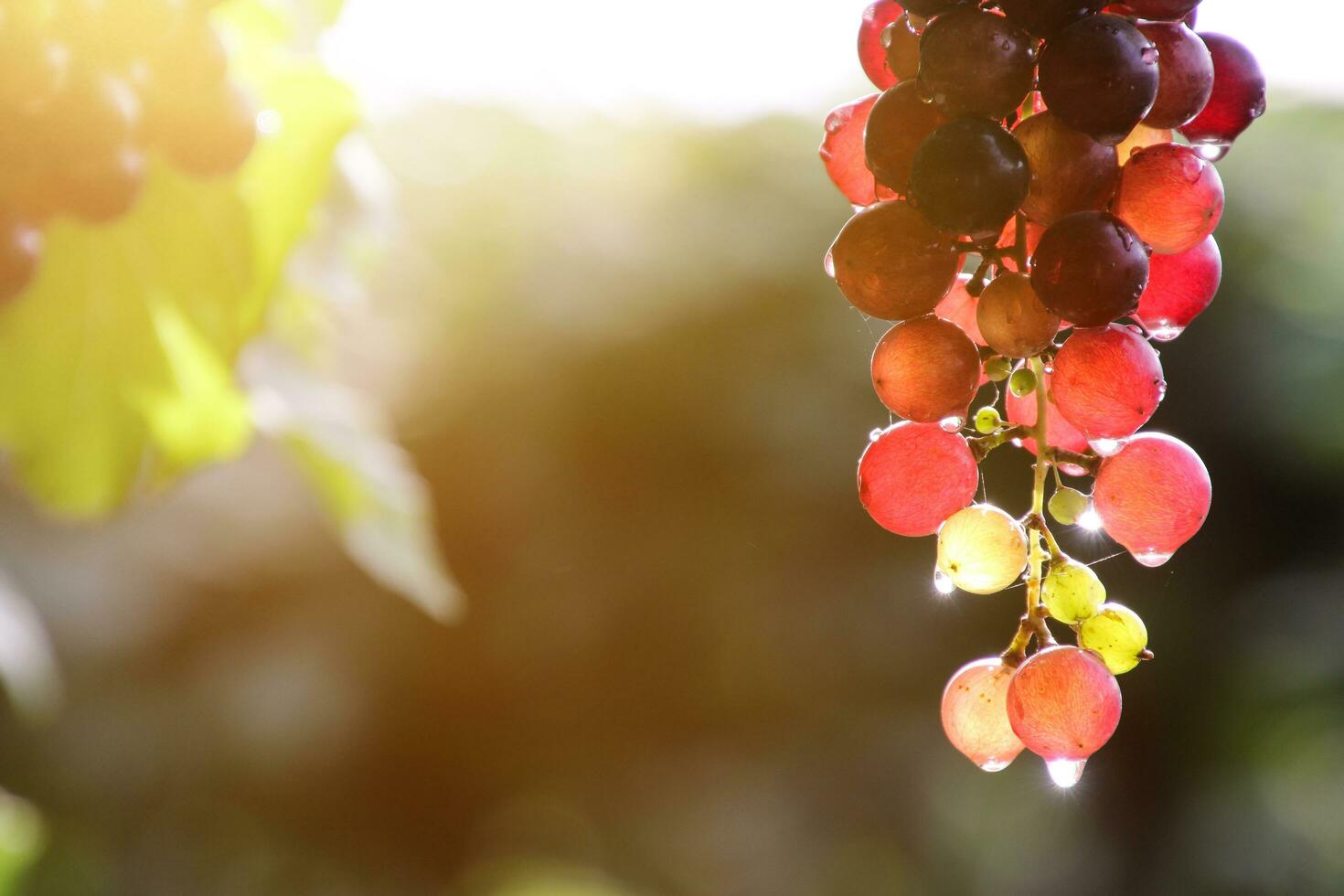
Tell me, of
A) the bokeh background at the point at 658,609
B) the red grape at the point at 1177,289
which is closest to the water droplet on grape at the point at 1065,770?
the red grape at the point at 1177,289

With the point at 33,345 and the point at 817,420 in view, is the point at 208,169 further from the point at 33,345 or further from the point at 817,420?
the point at 817,420

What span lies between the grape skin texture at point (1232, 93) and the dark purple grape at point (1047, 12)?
0.16 feet

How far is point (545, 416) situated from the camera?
2.44 m

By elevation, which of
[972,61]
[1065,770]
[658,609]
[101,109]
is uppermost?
[658,609]

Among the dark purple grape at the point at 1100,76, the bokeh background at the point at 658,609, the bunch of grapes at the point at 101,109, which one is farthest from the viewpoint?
the bokeh background at the point at 658,609

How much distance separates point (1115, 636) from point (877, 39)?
160 mm

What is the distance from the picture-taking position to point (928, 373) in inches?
10.4

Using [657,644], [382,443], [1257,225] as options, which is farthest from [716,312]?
[382,443]

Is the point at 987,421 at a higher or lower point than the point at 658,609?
lower

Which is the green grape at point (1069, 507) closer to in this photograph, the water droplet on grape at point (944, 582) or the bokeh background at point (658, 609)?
the water droplet on grape at point (944, 582)

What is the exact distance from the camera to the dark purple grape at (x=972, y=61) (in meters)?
0.24

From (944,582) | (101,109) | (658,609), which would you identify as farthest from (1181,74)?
(658,609)

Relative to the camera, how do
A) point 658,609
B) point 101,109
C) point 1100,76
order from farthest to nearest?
point 658,609 < point 101,109 < point 1100,76

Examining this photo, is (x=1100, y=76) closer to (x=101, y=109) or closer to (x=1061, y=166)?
(x=1061, y=166)
